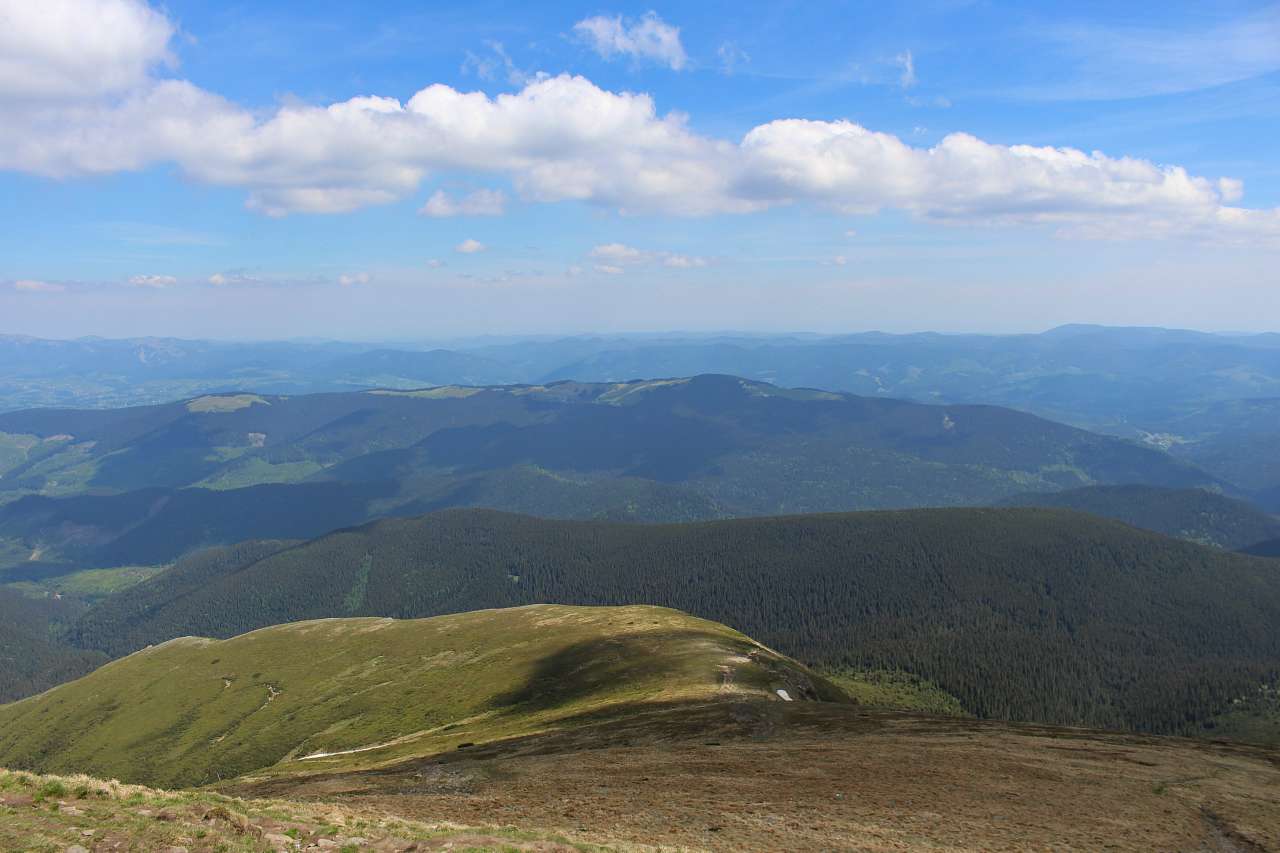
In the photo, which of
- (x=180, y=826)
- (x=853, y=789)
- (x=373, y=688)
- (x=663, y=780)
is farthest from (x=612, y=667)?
(x=180, y=826)

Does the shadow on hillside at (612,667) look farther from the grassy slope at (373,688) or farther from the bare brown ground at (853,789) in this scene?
the bare brown ground at (853,789)

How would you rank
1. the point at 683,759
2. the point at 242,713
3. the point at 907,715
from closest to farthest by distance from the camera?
1. the point at 683,759
2. the point at 907,715
3. the point at 242,713

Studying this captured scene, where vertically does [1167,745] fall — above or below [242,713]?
above

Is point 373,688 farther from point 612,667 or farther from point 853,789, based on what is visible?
point 853,789

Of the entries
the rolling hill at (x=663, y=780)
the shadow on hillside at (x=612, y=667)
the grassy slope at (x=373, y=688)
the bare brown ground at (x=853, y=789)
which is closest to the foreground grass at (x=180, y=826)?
the rolling hill at (x=663, y=780)

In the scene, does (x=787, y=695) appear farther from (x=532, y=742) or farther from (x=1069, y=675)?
(x=1069, y=675)

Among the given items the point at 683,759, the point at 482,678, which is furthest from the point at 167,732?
the point at 683,759

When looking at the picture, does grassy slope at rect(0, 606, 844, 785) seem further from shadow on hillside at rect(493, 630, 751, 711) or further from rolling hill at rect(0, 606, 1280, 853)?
rolling hill at rect(0, 606, 1280, 853)
